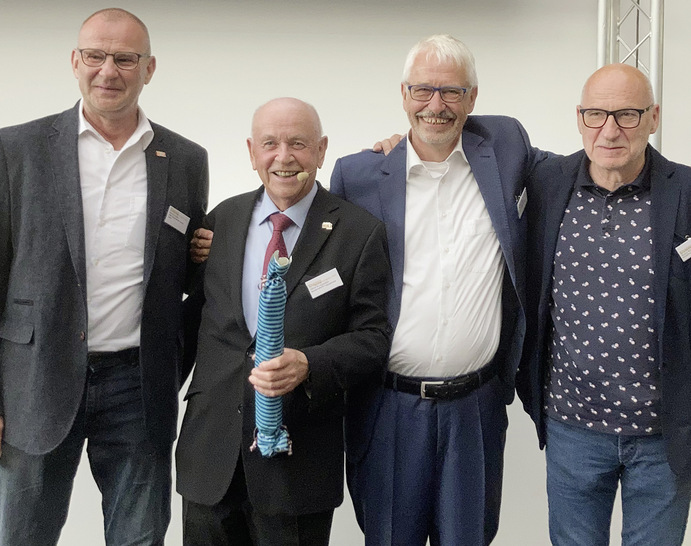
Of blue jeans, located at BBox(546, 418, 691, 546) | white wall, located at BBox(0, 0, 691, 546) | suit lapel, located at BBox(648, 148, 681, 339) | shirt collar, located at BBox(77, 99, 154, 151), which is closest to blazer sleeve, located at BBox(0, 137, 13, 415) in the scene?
shirt collar, located at BBox(77, 99, 154, 151)

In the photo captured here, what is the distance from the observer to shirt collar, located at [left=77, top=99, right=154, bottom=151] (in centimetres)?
199

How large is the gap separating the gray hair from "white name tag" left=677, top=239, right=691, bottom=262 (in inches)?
30.2

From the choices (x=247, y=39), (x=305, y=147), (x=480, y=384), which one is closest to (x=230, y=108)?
(x=247, y=39)

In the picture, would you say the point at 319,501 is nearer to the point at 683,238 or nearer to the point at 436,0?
the point at 683,238

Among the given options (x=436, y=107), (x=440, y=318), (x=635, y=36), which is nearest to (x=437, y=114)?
(x=436, y=107)

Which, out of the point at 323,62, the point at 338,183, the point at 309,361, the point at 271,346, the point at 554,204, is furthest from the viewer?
the point at 323,62

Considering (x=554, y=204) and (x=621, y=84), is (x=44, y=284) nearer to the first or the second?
(x=554, y=204)

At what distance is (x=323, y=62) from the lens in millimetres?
3797

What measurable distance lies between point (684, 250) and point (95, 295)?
5.42 ft

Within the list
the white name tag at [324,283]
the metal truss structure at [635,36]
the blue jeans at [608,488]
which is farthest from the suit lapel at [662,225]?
the metal truss structure at [635,36]

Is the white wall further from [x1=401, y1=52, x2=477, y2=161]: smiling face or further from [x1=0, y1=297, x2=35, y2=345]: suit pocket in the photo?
[x1=0, y1=297, x2=35, y2=345]: suit pocket

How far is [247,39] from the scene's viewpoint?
3740 millimetres

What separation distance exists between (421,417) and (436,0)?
→ 264 centimetres

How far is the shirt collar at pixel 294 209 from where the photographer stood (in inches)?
74.5
